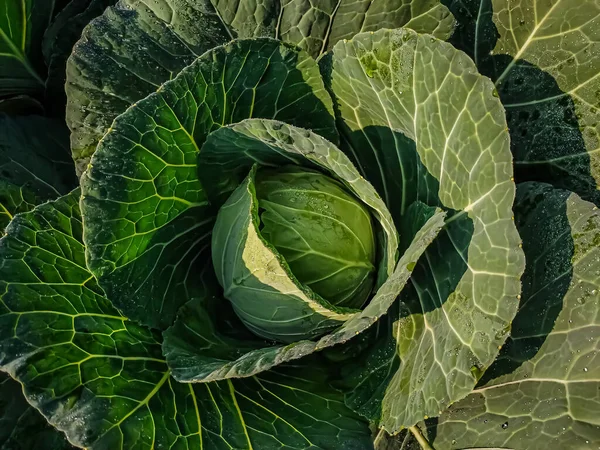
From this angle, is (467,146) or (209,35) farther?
(209,35)

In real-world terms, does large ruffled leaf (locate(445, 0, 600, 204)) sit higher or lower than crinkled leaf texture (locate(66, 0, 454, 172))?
lower

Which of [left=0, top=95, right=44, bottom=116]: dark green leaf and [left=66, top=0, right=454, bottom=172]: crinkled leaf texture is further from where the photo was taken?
[left=0, top=95, right=44, bottom=116]: dark green leaf

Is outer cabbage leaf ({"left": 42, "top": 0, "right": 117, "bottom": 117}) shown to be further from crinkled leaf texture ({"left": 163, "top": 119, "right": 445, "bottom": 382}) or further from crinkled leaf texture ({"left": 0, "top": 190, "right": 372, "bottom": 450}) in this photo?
crinkled leaf texture ({"left": 163, "top": 119, "right": 445, "bottom": 382})

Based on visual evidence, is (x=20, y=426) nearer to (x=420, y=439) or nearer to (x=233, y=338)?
(x=233, y=338)

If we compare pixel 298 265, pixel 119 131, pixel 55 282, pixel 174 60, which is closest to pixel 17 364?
pixel 55 282

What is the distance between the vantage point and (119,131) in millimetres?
1599

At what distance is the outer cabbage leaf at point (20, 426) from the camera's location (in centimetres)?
185

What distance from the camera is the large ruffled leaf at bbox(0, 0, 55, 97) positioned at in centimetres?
214

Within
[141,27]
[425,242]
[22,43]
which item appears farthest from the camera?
[22,43]

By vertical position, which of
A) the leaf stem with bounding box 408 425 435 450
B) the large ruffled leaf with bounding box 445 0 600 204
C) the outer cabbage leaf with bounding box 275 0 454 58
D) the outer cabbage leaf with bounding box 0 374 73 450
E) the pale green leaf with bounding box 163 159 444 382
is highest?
the outer cabbage leaf with bounding box 275 0 454 58

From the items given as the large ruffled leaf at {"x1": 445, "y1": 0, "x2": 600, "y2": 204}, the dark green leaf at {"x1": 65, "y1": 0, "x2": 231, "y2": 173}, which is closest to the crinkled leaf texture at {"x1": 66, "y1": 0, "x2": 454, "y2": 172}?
the dark green leaf at {"x1": 65, "y1": 0, "x2": 231, "y2": 173}

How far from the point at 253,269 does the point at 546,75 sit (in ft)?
3.66

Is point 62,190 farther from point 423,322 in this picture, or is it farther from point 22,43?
point 423,322

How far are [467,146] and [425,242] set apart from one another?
296mm
